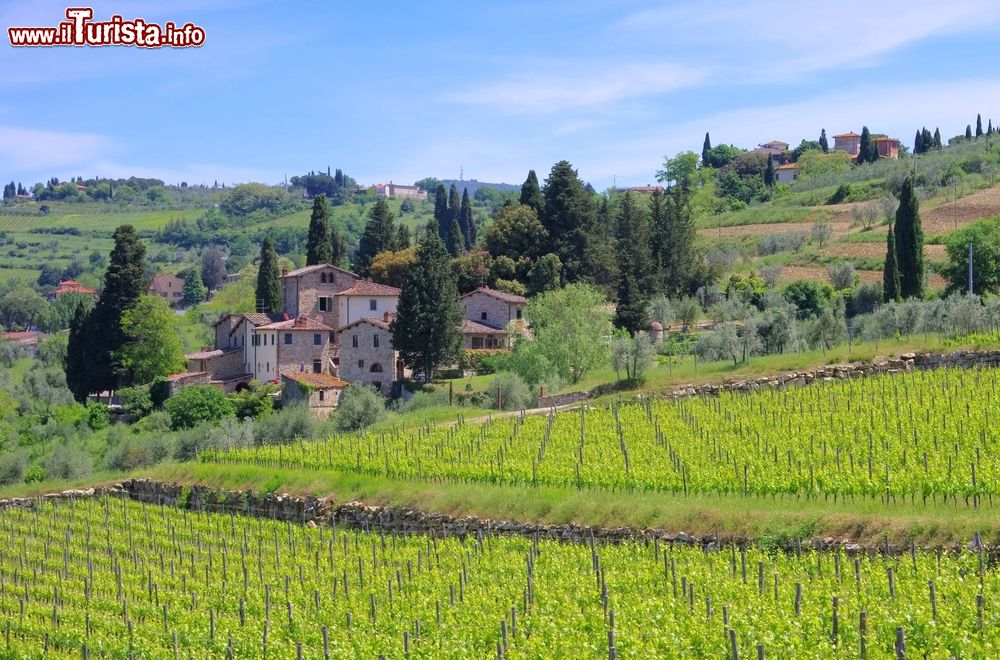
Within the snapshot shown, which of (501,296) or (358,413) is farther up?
(501,296)

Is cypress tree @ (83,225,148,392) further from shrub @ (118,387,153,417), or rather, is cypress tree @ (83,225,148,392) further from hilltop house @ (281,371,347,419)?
hilltop house @ (281,371,347,419)

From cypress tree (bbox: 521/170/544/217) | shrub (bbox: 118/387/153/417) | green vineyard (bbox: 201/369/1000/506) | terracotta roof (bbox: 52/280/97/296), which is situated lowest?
shrub (bbox: 118/387/153/417)

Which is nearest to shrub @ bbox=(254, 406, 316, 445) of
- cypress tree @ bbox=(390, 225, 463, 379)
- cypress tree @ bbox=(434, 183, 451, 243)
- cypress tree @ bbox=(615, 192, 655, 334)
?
cypress tree @ bbox=(390, 225, 463, 379)

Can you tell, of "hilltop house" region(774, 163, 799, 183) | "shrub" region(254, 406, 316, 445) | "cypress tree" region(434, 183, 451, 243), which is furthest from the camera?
"hilltop house" region(774, 163, 799, 183)

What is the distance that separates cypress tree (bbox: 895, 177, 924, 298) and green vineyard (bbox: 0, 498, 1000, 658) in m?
35.4

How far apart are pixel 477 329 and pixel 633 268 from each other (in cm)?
894

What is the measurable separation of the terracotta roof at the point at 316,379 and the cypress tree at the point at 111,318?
11137mm

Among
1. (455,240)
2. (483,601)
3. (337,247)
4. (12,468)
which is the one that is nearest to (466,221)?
(455,240)

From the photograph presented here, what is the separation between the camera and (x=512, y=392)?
49.9 meters

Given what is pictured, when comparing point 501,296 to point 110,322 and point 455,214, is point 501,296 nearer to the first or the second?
point 110,322

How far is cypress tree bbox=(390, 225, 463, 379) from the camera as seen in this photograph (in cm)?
5800

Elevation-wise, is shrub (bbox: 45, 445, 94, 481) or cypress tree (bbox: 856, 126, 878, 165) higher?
cypress tree (bbox: 856, 126, 878, 165)

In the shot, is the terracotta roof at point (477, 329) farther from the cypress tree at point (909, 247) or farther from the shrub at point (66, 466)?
the shrub at point (66, 466)

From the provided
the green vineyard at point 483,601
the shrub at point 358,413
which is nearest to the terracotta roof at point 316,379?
the shrub at point 358,413
